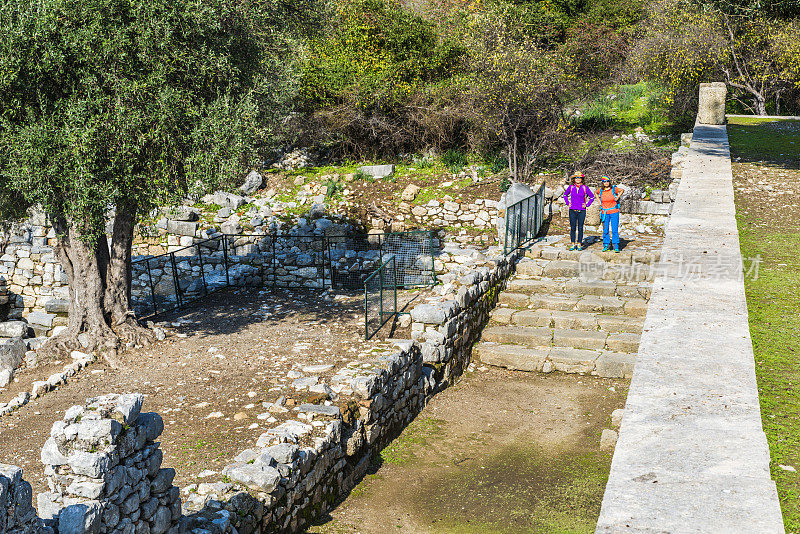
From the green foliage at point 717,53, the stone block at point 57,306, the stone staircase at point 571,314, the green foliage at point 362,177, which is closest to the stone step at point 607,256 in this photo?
the stone staircase at point 571,314

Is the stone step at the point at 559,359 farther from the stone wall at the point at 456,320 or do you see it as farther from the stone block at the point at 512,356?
the stone wall at the point at 456,320

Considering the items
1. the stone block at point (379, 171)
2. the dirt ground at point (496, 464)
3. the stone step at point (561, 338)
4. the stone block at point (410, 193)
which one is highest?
the stone block at point (379, 171)

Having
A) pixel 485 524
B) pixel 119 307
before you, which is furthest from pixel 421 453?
pixel 119 307

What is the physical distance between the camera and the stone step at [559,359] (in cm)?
1000

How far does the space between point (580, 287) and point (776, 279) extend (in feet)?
11.4

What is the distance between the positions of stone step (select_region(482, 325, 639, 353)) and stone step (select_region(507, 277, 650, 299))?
1.15 meters

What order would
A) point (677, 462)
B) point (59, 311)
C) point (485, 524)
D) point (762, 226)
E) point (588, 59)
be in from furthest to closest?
1. point (588, 59)
2. point (59, 311)
3. point (762, 226)
4. point (485, 524)
5. point (677, 462)

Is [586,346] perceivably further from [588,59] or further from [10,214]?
[588,59]

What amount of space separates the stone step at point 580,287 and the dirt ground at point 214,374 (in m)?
1.94

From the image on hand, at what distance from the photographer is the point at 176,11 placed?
935 cm

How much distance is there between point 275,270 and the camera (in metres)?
15.4

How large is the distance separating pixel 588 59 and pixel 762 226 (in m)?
19.0

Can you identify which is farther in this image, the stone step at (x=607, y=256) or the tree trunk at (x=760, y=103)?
the tree trunk at (x=760, y=103)

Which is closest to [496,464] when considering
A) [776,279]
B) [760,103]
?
[776,279]
